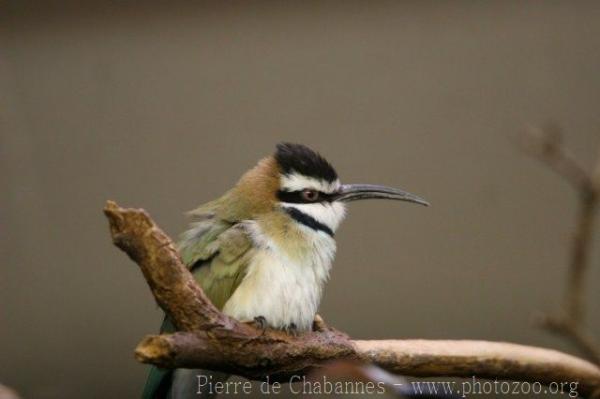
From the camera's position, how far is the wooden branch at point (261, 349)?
4.82ft

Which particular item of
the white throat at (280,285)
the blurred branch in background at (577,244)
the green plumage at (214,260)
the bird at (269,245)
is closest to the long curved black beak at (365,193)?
the bird at (269,245)

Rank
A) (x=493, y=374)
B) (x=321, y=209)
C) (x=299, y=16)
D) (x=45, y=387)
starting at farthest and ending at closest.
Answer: (x=45, y=387) → (x=299, y=16) → (x=321, y=209) → (x=493, y=374)

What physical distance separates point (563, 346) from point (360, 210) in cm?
93

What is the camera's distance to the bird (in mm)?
1891

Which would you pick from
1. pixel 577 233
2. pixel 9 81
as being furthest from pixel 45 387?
pixel 577 233

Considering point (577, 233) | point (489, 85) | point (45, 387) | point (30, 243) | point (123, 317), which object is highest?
point (489, 85)

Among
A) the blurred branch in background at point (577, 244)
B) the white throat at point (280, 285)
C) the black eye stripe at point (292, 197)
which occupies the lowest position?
the white throat at point (280, 285)

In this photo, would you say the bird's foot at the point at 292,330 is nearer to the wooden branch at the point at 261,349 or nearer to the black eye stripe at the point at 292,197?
the wooden branch at the point at 261,349

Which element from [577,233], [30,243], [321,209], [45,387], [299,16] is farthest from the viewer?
[45,387]

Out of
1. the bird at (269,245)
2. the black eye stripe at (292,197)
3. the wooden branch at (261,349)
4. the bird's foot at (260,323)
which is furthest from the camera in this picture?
the black eye stripe at (292,197)

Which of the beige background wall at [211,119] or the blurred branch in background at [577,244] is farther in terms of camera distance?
the beige background wall at [211,119]

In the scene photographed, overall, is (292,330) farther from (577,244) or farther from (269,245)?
(577,244)

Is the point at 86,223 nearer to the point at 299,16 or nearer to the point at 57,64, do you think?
the point at 57,64

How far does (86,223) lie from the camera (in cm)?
327
